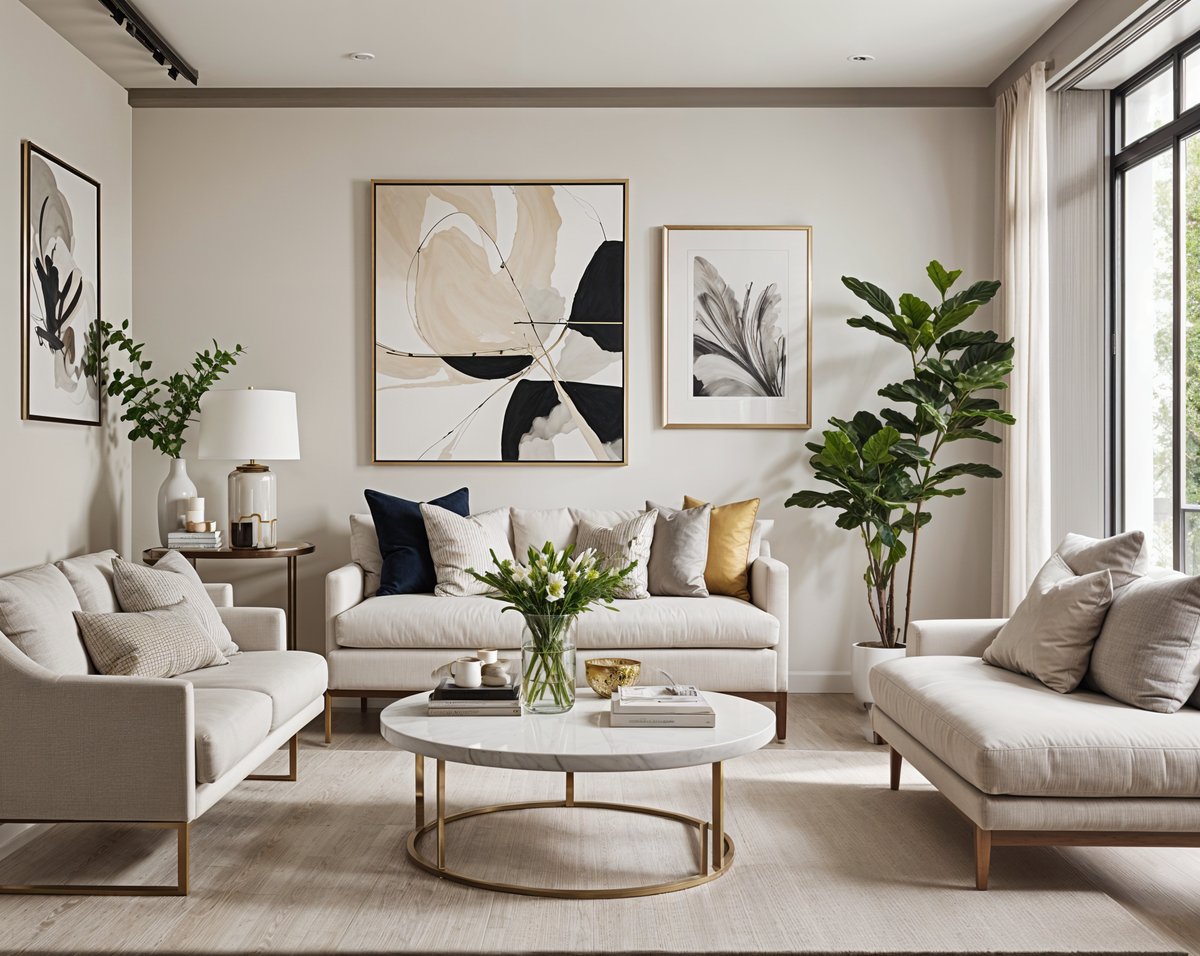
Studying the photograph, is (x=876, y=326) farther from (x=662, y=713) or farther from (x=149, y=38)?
(x=149, y=38)

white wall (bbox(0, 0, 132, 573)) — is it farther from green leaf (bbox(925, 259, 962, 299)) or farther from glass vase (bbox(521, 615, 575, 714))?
green leaf (bbox(925, 259, 962, 299))

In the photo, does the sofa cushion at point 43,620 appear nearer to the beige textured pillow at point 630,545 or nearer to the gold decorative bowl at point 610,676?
the gold decorative bowl at point 610,676

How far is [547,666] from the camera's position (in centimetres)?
307

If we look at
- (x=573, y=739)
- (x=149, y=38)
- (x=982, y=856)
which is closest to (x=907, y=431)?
(x=982, y=856)

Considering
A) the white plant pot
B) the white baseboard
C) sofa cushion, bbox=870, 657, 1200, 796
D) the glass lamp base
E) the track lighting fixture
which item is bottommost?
the white baseboard

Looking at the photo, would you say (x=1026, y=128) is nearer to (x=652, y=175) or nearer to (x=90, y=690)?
(x=652, y=175)

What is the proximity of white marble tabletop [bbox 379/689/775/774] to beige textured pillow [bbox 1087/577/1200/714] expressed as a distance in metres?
0.98

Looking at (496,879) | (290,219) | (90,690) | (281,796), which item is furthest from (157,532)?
(496,879)

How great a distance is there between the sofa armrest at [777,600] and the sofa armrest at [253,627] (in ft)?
6.39

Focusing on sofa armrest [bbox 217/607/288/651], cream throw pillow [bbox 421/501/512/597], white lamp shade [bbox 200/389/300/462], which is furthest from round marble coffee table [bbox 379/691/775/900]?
Answer: white lamp shade [bbox 200/389/300/462]

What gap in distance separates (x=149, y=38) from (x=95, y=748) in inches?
122

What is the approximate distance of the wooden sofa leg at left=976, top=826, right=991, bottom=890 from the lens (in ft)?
9.11

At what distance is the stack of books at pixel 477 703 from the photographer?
305 cm

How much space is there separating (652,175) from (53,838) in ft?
12.5
